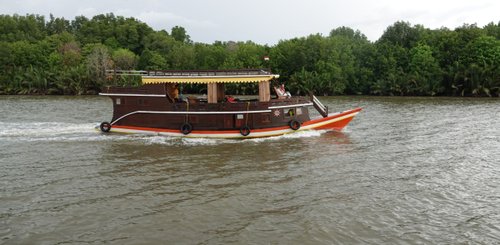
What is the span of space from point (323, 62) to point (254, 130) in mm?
44281

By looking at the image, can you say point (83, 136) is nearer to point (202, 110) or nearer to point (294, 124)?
point (202, 110)

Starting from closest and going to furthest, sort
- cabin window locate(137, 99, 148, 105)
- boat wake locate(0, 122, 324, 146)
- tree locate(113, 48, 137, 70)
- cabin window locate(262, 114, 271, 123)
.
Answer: boat wake locate(0, 122, 324, 146) → cabin window locate(262, 114, 271, 123) → cabin window locate(137, 99, 148, 105) → tree locate(113, 48, 137, 70)

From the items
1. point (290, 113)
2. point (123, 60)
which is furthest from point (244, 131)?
point (123, 60)

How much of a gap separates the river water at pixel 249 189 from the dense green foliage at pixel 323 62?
105 ft

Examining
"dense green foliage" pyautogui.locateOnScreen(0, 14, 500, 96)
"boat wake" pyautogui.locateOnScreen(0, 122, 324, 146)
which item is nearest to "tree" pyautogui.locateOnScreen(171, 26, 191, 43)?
"dense green foliage" pyautogui.locateOnScreen(0, 14, 500, 96)

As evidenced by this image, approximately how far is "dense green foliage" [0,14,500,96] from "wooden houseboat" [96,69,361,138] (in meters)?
28.1

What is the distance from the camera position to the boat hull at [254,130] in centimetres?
2194

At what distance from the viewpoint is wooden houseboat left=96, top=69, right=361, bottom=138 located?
21.9 m

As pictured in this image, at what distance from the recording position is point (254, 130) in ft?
72.5

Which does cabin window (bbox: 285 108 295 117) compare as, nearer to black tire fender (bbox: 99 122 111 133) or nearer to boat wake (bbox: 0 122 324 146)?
boat wake (bbox: 0 122 324 146)

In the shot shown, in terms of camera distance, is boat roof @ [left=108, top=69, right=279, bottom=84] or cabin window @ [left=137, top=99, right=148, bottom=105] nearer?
boat roof @ [left=108, top=69, right=279, bottom=84]

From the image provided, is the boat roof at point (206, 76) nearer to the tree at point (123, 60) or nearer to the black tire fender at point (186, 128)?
the black tire fender at point (186, 128)

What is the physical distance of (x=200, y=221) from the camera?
10219 mm

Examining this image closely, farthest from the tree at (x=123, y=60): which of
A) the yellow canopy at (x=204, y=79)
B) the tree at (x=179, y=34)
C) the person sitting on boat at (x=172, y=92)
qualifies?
the yellow canopy at (x=204, y=79)
